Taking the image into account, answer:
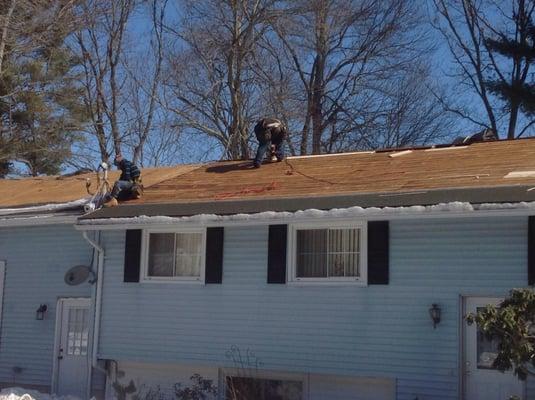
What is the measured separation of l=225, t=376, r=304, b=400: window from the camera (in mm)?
11938

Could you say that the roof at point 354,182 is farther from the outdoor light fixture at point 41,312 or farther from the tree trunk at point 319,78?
the tree trunk at point 319,78

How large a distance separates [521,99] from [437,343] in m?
15.8

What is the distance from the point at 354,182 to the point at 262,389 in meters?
3.51

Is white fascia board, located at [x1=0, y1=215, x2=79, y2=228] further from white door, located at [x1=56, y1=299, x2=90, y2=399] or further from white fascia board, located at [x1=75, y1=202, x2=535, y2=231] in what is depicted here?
white door, located at [x1=56, y1=299, x2=90, y2=399]

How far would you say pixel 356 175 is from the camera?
13.1 metres

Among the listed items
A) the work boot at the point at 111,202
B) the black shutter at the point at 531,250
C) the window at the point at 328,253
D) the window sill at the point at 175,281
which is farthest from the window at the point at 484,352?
the work boot at the point at 111,202

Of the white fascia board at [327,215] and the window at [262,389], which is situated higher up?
the white fascia board at [327,215]

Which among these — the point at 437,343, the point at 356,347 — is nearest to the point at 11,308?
the point at 356,347

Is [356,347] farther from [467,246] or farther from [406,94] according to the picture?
[406,94]

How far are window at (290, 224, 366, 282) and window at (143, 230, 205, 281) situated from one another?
5.46ft

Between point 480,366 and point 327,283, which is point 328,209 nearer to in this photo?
point 327,283

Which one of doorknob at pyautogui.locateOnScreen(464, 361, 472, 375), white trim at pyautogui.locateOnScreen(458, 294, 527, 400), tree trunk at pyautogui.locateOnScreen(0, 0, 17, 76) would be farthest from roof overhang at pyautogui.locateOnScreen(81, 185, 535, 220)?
tree trunk at pyautogui.locateOnScreen(0, 0, 17, 76)

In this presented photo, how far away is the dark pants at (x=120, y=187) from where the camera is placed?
13898 mm

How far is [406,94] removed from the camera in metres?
28.5
